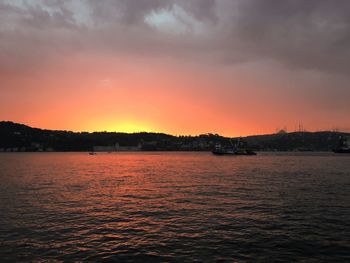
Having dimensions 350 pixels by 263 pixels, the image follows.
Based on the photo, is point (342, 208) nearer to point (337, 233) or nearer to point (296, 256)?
point (337, 233)

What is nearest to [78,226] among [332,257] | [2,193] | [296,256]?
[296,256]

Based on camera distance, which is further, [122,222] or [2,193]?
[2,193]

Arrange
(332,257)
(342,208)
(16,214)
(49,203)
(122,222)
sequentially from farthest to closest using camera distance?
1. (49,203)
2. (342,208)
3. (16,214)
4. (122,222)
5. (332,257)

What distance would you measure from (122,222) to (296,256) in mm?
14671

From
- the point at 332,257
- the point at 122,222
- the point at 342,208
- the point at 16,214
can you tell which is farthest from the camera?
the point at 342,208

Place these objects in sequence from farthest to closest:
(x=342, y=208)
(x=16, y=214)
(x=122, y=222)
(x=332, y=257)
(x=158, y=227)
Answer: (x=342, y=208) → (x=16, y=214) → (x=122, y=222) → (x=158, y=227) → (x=332, y=257)

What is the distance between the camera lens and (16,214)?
31.5 meters

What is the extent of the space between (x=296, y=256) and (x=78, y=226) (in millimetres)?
16558

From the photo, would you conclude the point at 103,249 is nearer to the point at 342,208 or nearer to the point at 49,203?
the point at 49,203

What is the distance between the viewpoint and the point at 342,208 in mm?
34750

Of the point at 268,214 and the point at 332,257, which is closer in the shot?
the point at 332,257

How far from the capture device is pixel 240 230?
25.2m

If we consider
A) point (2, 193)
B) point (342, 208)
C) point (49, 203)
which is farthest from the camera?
point (2, 193)

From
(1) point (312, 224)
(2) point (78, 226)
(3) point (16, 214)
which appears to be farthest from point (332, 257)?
(3) point (16, 214)
